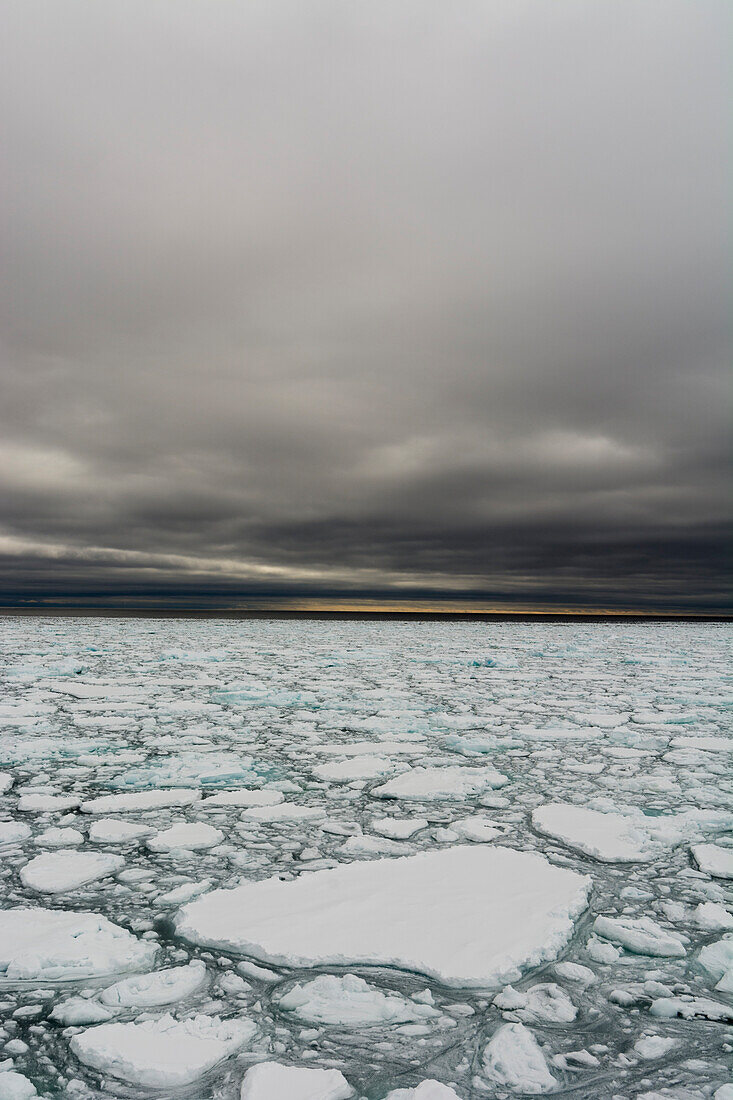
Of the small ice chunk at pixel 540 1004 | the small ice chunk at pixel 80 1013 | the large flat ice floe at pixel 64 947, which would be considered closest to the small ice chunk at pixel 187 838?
the large flat ice floe at pixel 64 947

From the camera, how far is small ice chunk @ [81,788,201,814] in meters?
2.91

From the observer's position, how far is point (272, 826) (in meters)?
2.71

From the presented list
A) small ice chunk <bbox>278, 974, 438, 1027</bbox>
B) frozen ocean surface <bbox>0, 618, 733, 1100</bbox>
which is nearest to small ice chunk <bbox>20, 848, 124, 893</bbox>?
frozen ocean surface <bbox>0, 618, 733, 1100</bbox>

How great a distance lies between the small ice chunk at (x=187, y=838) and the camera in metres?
2.47

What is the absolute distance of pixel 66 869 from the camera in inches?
87.7

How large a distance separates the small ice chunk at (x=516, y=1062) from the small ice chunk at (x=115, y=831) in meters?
1.70

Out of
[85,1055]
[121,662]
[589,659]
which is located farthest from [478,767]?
[589,659]

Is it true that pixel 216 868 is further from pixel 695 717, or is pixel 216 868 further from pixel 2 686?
pixel 2 686

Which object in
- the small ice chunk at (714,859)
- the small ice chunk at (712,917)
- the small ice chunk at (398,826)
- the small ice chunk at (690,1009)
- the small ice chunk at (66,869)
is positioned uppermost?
the small ice chunk at (690,1009)

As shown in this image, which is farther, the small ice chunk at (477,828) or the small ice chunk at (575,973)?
the small ice chunk at (477,828)

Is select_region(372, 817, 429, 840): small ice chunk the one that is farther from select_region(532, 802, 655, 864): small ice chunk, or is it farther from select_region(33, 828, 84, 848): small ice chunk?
select_region(33, 828, 84, 848): small ice chunk

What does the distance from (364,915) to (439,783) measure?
1.51 metres

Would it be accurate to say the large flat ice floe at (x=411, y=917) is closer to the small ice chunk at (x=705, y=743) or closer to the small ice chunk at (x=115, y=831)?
the small ice chunk at (x=115, y=831)

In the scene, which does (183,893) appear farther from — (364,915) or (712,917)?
(712,917)
